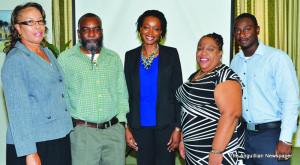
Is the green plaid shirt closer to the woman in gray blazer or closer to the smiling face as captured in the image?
the woman in gray blazer

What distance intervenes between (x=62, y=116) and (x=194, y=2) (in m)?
2.83

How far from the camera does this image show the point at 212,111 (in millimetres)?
1889

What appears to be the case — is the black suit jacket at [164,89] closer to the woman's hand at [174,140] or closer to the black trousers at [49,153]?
the woman's hand at [174,140]

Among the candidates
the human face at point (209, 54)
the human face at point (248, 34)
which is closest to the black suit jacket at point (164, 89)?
the human face at point (209, 54)

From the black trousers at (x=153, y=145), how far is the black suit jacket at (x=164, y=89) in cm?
7

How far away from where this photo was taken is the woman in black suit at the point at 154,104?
97.0 inches

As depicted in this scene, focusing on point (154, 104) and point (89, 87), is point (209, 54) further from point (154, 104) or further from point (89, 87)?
point (89, 87)

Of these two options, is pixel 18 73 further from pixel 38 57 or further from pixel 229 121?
pixel 229 121

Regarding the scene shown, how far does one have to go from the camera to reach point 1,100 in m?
4.11

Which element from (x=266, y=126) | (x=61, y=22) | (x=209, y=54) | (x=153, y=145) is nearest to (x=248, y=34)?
(x=209, y=54)

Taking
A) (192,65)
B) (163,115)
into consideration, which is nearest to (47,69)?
(163,115)

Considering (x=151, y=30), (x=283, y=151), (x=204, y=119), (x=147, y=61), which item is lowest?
(x=283, y=151)

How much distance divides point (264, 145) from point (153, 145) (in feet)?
3.17

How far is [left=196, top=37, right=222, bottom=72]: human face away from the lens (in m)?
2.00
